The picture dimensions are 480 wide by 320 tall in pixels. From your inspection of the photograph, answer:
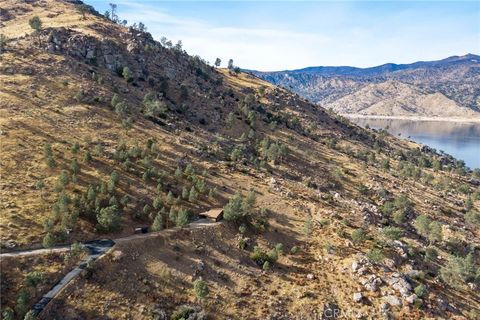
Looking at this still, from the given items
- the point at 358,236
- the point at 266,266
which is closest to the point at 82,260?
the point at 266,266

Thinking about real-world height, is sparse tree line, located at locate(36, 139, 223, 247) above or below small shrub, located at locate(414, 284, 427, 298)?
above

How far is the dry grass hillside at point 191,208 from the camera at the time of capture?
2333 inches

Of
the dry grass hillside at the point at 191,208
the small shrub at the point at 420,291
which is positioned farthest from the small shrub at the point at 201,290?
the small shrub at the point at 420,291

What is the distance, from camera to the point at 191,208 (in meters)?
79.8

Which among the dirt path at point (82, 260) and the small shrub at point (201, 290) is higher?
the dirt path at point (82, 260)

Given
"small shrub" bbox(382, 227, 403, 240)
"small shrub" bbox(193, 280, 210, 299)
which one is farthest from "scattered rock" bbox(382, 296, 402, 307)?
"small shrub" bbox(193, 280, 210, 299)

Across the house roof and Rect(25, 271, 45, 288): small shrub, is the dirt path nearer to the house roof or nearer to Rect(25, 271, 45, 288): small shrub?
Rect(25, 271, 45, 288): small shrub

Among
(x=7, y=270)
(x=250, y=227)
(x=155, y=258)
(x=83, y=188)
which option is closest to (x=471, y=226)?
(x=250, y=227)

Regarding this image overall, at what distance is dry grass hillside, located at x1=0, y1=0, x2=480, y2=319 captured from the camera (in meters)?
59.2

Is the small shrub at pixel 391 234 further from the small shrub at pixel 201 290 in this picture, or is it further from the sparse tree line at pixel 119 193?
the small shrub at pixel 201 290

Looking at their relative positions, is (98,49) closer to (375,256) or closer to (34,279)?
(34,279)

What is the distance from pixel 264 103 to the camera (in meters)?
192

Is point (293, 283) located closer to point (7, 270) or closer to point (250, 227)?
point (250, 227)

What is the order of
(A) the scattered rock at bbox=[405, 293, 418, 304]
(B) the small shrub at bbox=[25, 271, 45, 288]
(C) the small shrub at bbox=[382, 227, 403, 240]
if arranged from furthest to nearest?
(C) the small shrub at bbox=[382, 227, 403, 240] < (A) the scattered rock at bbox=[405, 293, 418, 304] < (B) the small shrub at bbox=[25, 271, 45, 288]
